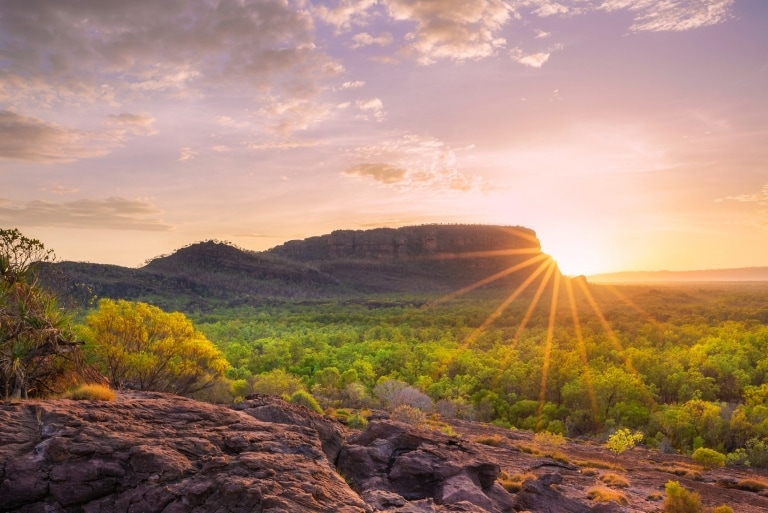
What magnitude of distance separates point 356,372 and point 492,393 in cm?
1300

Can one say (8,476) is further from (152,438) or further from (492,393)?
(492,393)

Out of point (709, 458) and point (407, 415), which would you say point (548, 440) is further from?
point (407, 415)

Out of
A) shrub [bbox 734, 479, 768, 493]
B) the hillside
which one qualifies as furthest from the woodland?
the hillside

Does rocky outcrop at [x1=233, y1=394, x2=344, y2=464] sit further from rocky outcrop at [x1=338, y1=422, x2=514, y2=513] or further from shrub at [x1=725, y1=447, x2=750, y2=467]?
shrub at [x1=725, y1=447, x2=750, y2=467]

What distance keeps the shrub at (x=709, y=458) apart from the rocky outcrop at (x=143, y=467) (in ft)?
96.4

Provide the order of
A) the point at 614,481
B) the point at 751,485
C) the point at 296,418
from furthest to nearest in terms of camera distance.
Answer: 1. the point at 751,485
2. the point at 614,481
3. the point at 296,418

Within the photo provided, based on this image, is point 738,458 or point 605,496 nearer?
point 605,496

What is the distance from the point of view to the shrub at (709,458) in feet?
95.0

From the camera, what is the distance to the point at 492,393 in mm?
46031

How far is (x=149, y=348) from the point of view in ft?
78.6

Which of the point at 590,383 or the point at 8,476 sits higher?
the point at 8,476

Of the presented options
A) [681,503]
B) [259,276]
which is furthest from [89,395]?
[259,276]

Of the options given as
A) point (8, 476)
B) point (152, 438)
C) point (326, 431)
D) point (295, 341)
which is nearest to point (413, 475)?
point (326, 431)

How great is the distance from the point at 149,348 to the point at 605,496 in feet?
67.6
